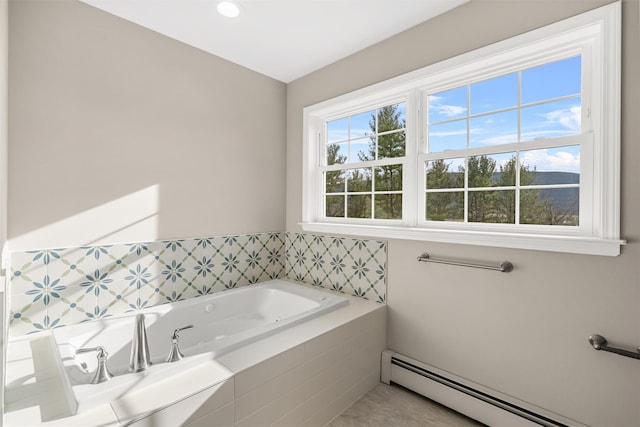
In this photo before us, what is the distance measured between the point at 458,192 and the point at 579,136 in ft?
2.20

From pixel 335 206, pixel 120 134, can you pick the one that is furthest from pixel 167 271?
pixel 335 206

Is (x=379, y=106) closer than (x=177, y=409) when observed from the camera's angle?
No

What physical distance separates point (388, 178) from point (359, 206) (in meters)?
0.36

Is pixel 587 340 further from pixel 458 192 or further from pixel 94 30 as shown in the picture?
pixel 94 30

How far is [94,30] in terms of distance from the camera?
2029 mm

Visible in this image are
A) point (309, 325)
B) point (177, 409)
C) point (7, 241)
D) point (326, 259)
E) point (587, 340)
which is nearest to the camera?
point (177, 409)

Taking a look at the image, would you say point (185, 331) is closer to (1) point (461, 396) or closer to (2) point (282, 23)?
(1) point (461, 396)

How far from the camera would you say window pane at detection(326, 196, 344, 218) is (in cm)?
286

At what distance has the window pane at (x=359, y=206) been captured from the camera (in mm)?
2650

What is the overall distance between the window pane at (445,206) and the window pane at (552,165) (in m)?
0.37

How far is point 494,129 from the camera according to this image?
197 centimetres

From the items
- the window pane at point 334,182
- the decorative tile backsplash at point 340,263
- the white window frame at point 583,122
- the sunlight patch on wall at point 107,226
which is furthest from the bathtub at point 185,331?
the window pane at point 334,182

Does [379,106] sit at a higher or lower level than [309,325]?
higher

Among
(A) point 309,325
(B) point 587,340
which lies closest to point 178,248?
(A) point 309,325
